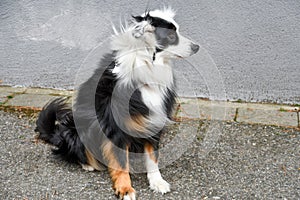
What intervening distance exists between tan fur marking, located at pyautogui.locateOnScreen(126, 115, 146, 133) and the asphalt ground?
0.47 meters

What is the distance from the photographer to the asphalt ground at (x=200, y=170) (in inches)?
110

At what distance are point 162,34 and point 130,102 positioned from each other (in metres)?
0.48

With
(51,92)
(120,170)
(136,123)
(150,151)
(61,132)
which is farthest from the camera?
(51,92)

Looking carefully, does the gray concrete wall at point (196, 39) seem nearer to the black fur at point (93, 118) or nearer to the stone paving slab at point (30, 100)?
the stone paving slab at point (30, 100)

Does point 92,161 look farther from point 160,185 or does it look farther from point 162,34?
point 162,34

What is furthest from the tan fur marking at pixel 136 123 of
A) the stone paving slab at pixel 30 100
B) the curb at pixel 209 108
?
the stone paving slab at pixel 30 100

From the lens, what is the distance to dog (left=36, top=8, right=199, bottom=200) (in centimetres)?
257

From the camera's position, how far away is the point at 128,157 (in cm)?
283

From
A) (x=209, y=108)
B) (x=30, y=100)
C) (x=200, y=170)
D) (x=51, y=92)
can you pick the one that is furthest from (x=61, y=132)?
(x=209, y=108)

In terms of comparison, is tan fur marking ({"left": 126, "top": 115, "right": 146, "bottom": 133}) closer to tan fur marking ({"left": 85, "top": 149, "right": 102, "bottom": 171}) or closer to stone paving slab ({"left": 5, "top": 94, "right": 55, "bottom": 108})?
tan fur marking ({"left": 85, "top": 149, "right": 102, "bottom": 171})

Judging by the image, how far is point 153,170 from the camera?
2.91 m

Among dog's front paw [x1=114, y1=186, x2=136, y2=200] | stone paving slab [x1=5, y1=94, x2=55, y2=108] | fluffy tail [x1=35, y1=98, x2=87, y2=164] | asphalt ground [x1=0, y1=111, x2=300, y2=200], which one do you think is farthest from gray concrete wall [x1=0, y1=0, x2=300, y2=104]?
dog's front paw [x1=114, y1=186, x2=136, y2=200]

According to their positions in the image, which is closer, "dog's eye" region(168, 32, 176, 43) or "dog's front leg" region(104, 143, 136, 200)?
"dog's eye" region(168, 32, 176, 43)

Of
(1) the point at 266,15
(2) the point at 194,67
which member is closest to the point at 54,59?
(2) the point at 194,67
